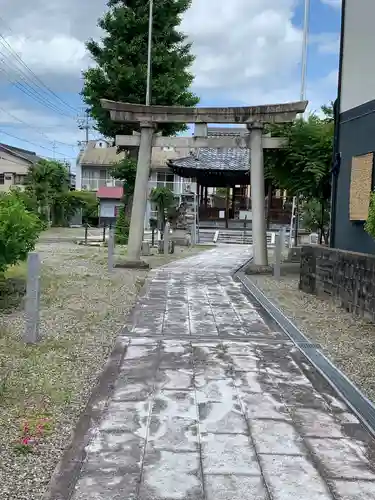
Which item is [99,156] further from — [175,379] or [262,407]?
[262,407]

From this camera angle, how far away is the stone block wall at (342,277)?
7.70m

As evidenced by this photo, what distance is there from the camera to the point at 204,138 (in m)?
14.1

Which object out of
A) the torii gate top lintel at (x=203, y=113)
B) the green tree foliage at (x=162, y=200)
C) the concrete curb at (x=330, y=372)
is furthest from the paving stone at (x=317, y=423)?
the green tree foliage at (x=162, y=200)

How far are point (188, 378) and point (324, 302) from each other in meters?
4.97

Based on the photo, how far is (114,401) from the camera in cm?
430

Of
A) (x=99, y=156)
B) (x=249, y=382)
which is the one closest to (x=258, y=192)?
(x=249, y=382)

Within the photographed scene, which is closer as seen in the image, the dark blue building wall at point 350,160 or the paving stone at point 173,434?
the paving stone at point 173,434

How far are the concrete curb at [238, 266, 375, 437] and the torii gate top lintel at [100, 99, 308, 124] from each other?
6.12 meters

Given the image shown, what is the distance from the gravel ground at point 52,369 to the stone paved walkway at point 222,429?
251mm

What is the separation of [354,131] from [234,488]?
7.91m

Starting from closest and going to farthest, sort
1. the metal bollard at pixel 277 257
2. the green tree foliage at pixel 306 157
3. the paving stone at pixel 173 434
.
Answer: the paving stone at pixel 173 434, the metal bollard at pixel 277 257, the green tree foliage at pixel 306 157

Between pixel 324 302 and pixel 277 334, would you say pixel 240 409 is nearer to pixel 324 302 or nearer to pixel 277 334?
pixel 277 334

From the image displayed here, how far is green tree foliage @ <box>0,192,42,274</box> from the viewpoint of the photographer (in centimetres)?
791

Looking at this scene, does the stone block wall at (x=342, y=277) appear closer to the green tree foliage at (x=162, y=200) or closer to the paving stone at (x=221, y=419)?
the paving stone at (x=221, y=419)
